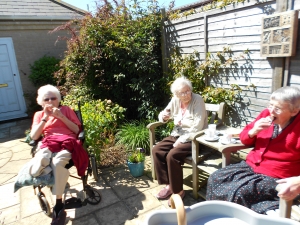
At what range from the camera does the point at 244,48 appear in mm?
2691

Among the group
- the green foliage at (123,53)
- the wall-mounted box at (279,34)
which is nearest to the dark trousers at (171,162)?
the wall-mounted box at (279,34)

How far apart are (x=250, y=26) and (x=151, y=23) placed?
197cm

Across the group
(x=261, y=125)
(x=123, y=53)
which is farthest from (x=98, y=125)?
(x=261, y=125)

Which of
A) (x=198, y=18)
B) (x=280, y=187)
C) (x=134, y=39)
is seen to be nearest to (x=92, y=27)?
(x=134, y=39)

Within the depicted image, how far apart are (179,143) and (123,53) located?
2.36 meters

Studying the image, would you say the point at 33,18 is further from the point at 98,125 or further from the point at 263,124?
the point at 263,124

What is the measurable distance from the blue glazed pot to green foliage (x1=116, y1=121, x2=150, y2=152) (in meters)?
0.63

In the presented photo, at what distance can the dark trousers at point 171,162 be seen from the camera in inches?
91.3

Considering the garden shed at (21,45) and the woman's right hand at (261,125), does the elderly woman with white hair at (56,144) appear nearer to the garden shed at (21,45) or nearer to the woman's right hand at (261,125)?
the woman's right hand at (261,125)

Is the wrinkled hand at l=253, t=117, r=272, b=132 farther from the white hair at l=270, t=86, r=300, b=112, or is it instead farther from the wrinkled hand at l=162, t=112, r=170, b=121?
the wrinkled hand at l=162, t=112, r=170, b=121

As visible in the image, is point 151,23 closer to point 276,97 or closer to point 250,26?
point 250,26

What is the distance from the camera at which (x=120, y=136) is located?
12.5 ft

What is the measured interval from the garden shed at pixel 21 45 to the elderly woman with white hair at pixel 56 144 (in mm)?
4407

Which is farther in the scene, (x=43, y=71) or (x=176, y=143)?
(x=43, y=71)
